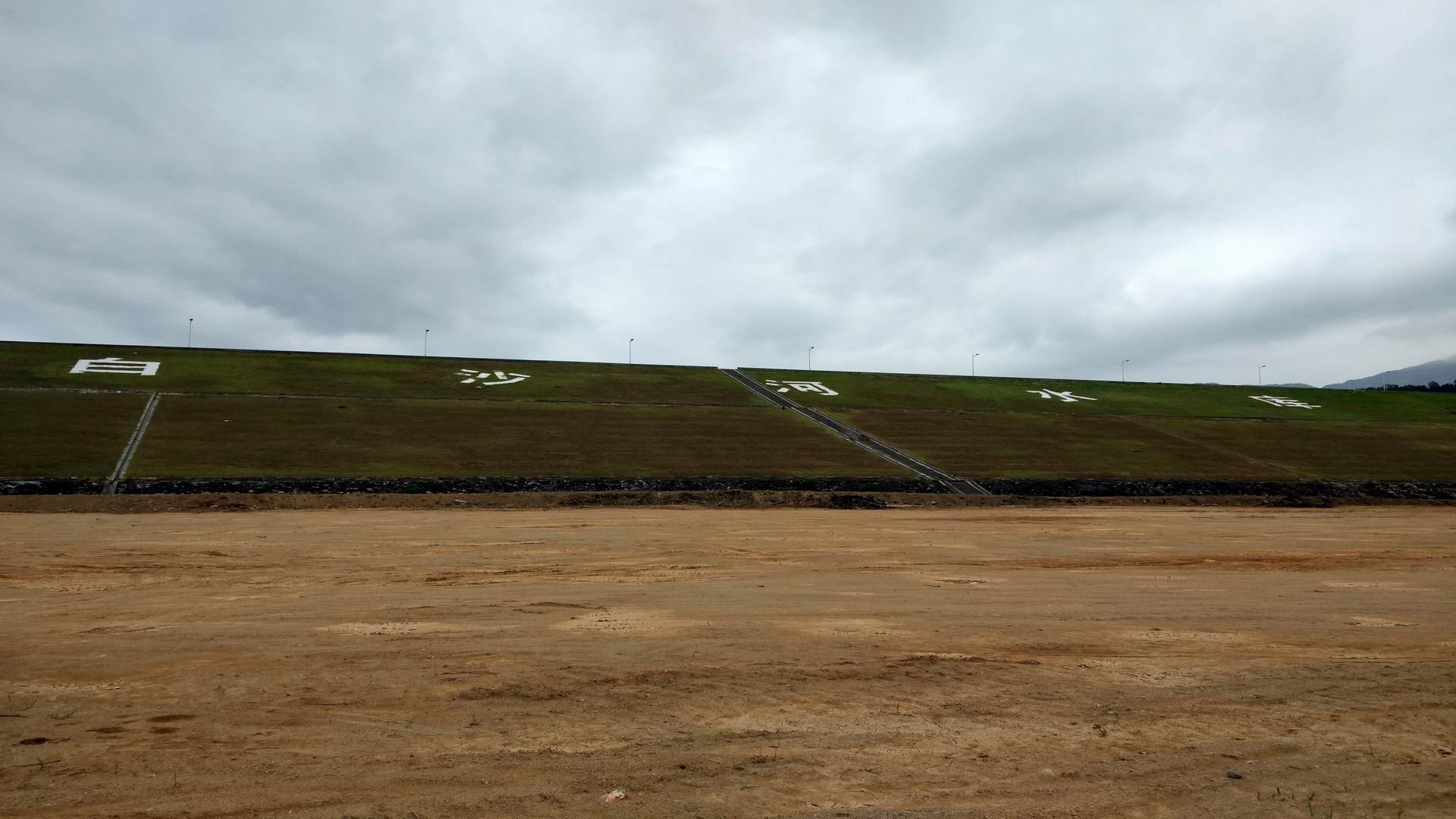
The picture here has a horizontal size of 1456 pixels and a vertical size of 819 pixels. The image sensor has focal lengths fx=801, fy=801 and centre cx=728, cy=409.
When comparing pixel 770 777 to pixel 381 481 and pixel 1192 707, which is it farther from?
pixel 381 481

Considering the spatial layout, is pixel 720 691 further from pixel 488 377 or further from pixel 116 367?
pixel 116 367

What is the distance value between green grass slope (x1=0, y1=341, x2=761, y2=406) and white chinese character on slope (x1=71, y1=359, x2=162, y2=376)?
518mm

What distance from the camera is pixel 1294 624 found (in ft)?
34.8

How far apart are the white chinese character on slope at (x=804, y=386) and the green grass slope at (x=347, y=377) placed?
3430mm

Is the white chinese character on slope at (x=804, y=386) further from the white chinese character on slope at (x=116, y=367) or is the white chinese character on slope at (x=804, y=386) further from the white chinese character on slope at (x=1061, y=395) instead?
the white chinese character on slope at (x=116, y=367)

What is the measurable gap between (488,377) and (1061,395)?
141ft

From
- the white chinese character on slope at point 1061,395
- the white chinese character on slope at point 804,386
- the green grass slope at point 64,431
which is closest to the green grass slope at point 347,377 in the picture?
the green grass slope at point 64,431

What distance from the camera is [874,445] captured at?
4306 cm

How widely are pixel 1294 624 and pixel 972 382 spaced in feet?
191

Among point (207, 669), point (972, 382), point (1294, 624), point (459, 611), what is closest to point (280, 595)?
point (459, 611)

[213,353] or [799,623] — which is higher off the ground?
[213,353]

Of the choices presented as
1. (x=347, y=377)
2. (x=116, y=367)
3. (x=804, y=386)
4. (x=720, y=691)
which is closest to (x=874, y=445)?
(x=804, y=386)

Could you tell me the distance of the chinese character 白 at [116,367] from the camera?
151 feet

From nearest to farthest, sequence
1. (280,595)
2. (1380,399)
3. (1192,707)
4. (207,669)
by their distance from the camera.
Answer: (1192,707) < (207,669) < (280,595) < (1380,399)
